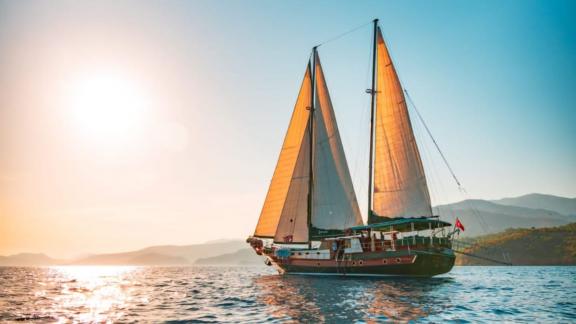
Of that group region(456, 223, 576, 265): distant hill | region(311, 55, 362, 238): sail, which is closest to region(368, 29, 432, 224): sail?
region(311, 55, 362, 238): sail

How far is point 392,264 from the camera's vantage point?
132 ft

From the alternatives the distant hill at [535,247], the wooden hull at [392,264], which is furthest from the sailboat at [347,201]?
the distant hill at [535,247]

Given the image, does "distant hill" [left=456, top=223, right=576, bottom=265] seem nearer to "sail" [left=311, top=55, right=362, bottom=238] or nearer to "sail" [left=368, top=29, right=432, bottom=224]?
"sail" [left=311, top=55, right=362, bottom=238]

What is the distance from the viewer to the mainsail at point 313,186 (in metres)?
47.2

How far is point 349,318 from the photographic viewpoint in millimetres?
18000

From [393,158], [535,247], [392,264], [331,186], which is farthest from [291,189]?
[535,247]

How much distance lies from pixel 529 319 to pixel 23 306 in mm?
30720

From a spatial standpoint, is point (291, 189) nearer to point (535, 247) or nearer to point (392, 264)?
point (392, 264)

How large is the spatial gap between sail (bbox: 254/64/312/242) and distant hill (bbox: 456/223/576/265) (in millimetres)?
109825

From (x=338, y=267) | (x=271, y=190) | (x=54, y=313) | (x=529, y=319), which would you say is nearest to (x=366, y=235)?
(x=338, y=267)

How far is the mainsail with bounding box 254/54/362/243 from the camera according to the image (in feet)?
155

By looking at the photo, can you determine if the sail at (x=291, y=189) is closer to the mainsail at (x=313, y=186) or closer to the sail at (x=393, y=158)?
the mainsail at (x=313, y=186)

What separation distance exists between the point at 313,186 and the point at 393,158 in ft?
35.1

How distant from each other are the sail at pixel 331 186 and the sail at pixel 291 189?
1510 millimetres
